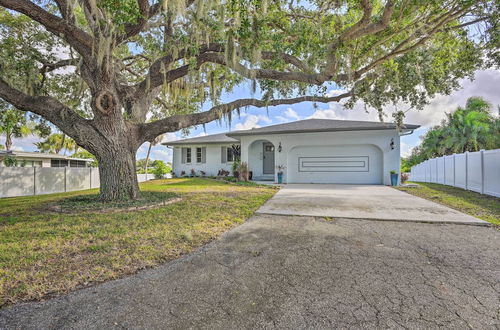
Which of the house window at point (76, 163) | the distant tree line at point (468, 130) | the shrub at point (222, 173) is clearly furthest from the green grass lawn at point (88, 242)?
the distant tree line at point (468, 130)

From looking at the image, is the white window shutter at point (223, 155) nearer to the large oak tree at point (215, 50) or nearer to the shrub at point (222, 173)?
the shrub at point (222, 173)

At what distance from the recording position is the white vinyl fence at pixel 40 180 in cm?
873

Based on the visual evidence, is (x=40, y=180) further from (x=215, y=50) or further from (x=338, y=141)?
(x=338, y=141)

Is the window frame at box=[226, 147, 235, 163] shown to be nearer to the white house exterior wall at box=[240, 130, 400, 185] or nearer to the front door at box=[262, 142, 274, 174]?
the front door at box=[262, 142, 274, 174]

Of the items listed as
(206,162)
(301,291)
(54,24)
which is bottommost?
(301,291)

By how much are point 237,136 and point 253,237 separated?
10.3m

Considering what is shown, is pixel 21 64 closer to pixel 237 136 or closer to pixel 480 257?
pixel 237 136

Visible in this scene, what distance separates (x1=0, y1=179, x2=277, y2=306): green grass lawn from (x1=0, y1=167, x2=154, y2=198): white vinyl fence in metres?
5.23

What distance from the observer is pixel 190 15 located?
5445mm

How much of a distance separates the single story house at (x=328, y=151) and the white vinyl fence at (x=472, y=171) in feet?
7.49

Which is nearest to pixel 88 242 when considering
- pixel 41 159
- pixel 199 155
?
pixel 199 155

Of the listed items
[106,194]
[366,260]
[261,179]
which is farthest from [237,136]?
[366,260]

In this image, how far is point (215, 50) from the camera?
5.92 meters

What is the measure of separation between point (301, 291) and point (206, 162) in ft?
49.3
